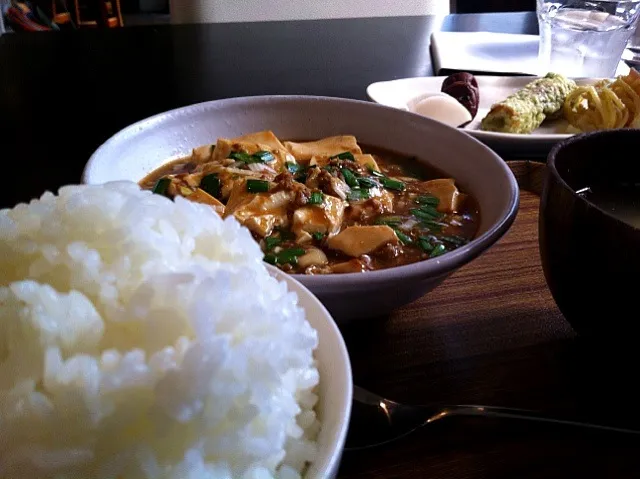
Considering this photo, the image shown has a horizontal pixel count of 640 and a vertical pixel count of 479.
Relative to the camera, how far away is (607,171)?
2.99ft

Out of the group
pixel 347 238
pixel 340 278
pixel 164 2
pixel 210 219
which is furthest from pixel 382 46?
pixel 164 2

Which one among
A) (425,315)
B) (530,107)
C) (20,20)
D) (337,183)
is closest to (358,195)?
(337,183)

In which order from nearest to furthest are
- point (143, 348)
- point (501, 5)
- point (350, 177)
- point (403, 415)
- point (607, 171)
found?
point (143, 348) < point (403, 415) < point (607, 171) < point (350, 177) < point (501, 5)

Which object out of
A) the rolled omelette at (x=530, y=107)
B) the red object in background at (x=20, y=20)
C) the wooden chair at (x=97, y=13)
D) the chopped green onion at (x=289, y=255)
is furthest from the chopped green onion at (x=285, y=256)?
the wooden chair at (x=97, y=13)

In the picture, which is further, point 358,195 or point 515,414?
point 358,195

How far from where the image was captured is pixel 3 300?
1.42 feet

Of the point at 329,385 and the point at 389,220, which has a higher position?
the point at 329,385

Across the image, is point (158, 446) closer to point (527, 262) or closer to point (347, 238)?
point (347, 238)

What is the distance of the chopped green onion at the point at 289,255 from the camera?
0.94 metres

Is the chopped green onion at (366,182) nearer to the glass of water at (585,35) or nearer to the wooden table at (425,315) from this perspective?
the wooden table at (425,315)

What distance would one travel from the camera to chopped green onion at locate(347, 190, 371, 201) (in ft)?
3.58

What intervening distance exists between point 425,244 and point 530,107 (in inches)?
33.8

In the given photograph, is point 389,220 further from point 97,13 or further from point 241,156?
point 97,13

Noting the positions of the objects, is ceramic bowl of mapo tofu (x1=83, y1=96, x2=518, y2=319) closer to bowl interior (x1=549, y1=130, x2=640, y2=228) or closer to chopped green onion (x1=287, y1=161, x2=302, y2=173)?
chopped green onion (x1=287, y1=161, x2=302, y2=173)
